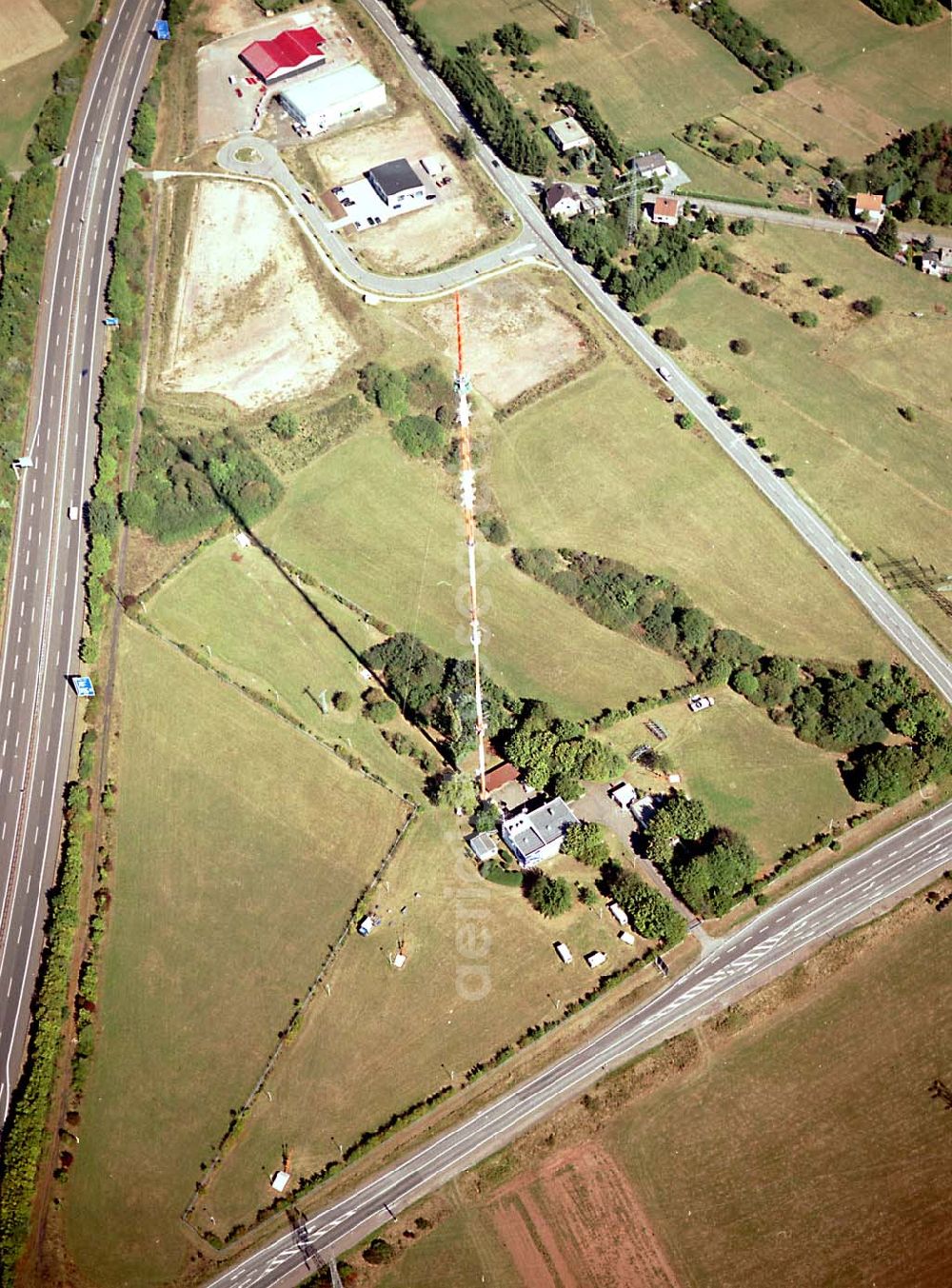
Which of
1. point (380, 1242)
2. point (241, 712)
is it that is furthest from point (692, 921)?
point (241, 712)

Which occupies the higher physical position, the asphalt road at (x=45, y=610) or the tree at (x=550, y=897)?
the asphalt road at (x=45, y=610)

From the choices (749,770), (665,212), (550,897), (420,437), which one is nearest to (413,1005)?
(550,897)

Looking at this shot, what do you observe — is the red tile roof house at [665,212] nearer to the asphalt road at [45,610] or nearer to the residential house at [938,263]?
the residential house at [938,263]

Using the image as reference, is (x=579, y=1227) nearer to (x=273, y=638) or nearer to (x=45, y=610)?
(x=273, y=638)

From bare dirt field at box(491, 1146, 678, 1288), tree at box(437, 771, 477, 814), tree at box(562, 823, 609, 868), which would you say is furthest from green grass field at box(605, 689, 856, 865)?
bare dirt field at box(491, 1146, 678, 1288)

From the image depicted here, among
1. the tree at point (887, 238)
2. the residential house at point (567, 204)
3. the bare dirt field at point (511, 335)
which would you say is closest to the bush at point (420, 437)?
the bare dirt field at point (511, 335)

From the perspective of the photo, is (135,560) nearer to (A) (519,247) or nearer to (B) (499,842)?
(B) (499,842)

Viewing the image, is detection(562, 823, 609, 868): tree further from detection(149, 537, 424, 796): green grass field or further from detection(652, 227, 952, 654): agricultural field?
detection(652, 227, 952, 654): agricultural field
